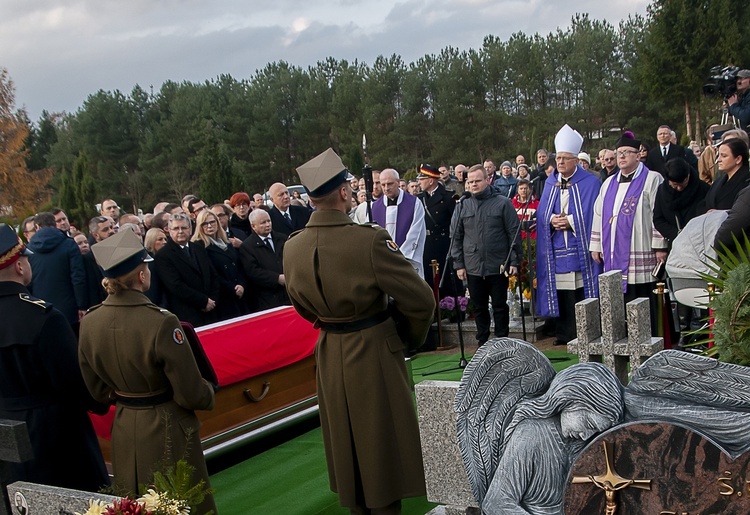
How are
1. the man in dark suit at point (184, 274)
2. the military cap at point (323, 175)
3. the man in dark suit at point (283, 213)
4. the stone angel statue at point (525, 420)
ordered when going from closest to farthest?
the stone angel statue at point (525, 420) → the military cap at point (323, 175) → the man in dark suit at point (184, 274) → the man in dark suit at point (283, 213)

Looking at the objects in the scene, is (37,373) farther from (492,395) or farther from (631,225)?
(631,225)

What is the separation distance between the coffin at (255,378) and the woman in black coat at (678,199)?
3304mm

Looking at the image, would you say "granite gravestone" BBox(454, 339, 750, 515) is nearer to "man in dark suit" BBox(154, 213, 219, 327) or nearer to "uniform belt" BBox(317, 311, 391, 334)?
"uniform belt" BBox(317, 311, 391, 334)

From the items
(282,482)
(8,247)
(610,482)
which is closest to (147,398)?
(8,247)

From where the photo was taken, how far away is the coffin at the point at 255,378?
531 cm

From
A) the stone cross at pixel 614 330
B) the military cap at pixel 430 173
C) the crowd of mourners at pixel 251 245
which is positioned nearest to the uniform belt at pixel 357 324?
the stone cross at pixel 614 330

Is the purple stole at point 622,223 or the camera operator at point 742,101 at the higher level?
the camera operator at point 742,101

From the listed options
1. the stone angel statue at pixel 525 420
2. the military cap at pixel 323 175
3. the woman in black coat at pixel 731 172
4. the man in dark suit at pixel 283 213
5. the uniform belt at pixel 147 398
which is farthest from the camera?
the man in dark suit at pixel 283 213

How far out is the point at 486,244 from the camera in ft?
25.4

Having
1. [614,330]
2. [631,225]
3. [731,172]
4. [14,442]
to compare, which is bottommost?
[614,330]

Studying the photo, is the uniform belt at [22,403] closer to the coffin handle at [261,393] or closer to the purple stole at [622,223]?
the coffin handle at [261,393]

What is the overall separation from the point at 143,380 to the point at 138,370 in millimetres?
62

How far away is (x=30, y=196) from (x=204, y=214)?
3080 cm

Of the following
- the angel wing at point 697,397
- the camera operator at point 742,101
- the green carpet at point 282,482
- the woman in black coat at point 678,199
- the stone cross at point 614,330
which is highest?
the camera operator at point 742,101
